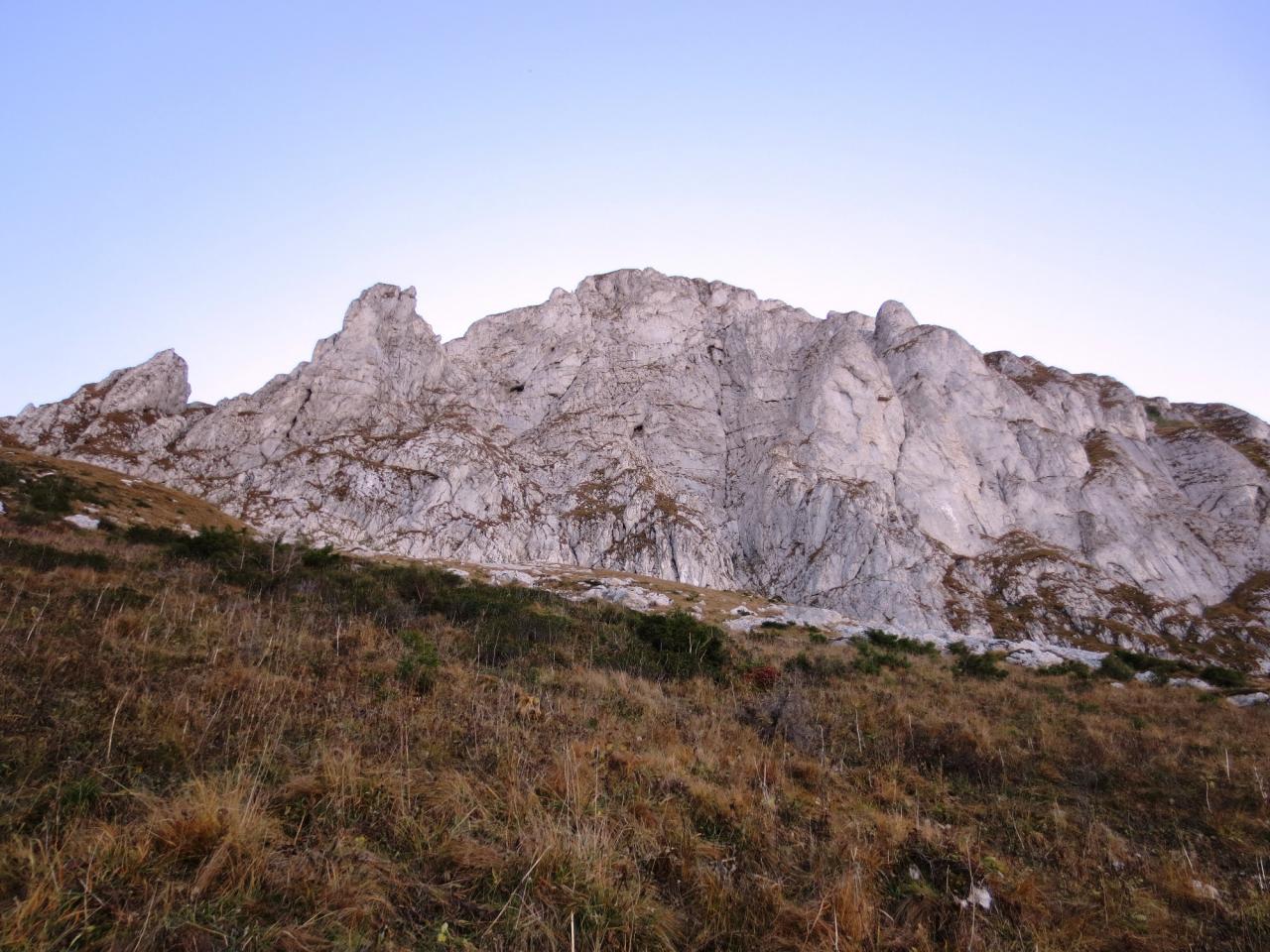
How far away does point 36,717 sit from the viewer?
201 inches

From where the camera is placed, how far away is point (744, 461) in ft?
284

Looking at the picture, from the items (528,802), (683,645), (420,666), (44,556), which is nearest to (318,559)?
(44,556)

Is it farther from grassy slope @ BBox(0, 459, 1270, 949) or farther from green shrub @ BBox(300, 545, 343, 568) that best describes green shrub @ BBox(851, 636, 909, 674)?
green shrub @ BBox(300, 545, 343, 568)

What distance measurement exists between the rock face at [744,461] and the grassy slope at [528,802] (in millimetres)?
50952

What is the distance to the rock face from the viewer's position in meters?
67.6

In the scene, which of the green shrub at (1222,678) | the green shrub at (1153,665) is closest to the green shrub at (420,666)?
the green shrub at (1153,665)

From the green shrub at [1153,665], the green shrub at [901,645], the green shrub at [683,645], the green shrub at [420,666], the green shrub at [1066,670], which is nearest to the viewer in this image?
the green shrub at [420,666]

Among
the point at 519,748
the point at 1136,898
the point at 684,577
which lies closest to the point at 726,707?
the point at 519,748

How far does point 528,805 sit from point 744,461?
3298 inches

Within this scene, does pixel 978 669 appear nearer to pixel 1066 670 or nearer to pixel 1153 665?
pixel 1066 670

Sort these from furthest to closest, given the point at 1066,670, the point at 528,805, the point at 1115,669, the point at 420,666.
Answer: the point at 1115,669
the point at 1066,670
the point at 420,666
the point at 528,805

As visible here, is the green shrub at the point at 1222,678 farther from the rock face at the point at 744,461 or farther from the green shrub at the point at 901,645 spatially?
the rock face at the point at 744,461

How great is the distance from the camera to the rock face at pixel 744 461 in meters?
67.6

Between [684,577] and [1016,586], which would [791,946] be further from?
[1016,586]
